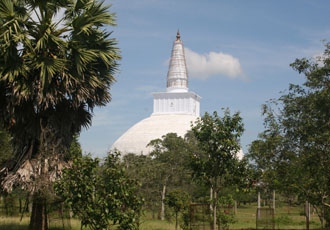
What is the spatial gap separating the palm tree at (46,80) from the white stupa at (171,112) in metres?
60.9

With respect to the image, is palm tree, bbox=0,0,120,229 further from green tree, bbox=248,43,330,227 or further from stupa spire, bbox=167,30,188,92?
stupa spire, bbox=167,30,188,92

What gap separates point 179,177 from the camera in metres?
40.3

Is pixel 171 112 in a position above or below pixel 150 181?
above

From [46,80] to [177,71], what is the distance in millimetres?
66613

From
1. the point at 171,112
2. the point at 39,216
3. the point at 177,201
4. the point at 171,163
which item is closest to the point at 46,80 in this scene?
the point at 39,216

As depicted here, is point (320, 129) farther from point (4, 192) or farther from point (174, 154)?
point (174, 154)

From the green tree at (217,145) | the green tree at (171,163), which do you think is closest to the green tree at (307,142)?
the green tree at (217,145)

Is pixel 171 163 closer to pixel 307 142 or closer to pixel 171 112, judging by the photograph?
pixel 307 142

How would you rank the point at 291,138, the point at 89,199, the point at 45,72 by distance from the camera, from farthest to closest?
the point at 291,138
the point at 45,72
the point at 89,199

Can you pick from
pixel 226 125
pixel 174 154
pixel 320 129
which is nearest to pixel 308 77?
pixel 320 129

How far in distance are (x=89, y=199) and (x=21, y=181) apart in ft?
16.2

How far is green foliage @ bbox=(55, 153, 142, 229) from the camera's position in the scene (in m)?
11.7

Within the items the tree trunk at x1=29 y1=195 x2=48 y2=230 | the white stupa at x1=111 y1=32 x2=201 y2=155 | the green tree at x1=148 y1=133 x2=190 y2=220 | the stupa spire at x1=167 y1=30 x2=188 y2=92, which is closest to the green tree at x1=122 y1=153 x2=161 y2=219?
the green tree at x1=148 y1=133 x2=190 y2=220

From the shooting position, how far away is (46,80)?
15344mm
